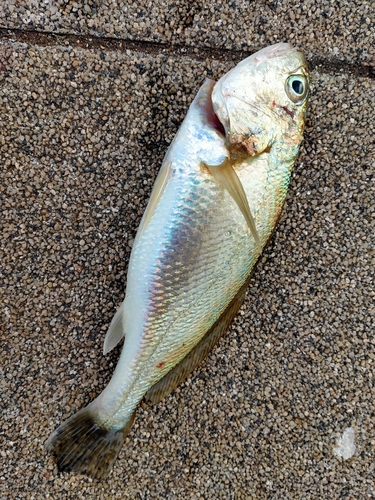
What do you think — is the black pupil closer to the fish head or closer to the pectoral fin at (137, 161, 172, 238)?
the fish head

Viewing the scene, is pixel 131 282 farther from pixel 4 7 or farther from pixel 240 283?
pixel 4 7

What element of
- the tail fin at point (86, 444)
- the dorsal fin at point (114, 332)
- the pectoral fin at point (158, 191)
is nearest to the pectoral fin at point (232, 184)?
the pectoral fin at point (158, 191)

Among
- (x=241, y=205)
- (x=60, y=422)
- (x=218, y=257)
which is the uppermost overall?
(x=241, y=205)

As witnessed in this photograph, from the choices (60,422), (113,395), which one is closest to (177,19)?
(113,395)

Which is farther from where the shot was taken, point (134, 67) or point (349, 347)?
point (349, 347)

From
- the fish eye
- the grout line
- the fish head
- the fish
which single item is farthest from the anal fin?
the grout line

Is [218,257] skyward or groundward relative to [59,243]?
skyward

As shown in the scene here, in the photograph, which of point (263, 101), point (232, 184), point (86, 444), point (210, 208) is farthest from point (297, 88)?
point (86, 444)
